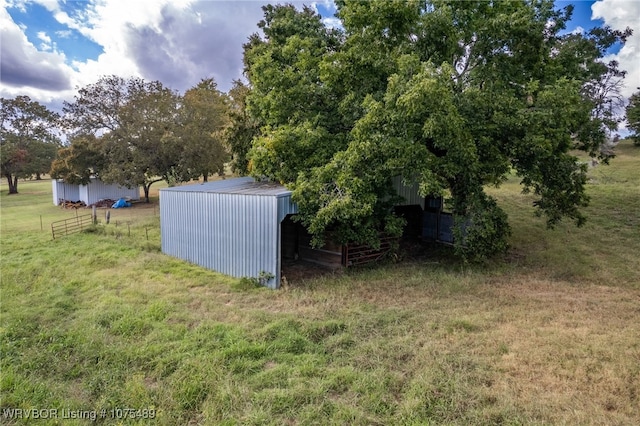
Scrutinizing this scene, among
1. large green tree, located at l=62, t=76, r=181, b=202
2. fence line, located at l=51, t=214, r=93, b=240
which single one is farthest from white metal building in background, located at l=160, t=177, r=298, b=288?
large green tree, located at l=62, t=76, r=181, b=202

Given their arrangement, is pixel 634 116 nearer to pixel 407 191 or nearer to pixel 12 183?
pixel 407 191

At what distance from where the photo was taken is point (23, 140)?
125ft

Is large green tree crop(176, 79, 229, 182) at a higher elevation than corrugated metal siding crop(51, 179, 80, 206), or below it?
higher

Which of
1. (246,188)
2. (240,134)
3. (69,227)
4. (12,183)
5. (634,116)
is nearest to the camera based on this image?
(246,188)

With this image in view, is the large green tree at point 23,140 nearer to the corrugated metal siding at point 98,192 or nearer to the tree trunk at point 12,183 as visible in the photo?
the tree trunk at point 12,183

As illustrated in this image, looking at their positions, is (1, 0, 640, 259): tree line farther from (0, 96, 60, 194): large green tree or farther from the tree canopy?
(0, 96, 60, 194): large green tree

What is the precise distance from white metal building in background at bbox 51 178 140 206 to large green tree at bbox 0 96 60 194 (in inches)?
424

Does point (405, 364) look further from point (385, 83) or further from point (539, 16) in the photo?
point (539, 16)

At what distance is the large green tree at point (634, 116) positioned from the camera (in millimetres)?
31188

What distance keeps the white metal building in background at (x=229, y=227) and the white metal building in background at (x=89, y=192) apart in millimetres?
17996

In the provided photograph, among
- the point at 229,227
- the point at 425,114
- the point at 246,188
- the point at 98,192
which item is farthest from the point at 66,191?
the point at 425,114

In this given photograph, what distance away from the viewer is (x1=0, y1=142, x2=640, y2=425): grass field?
4227 millimetres

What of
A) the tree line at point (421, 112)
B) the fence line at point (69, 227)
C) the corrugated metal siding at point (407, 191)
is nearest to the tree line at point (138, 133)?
the fence line at point (69, 227)

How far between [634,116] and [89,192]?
151 ft
